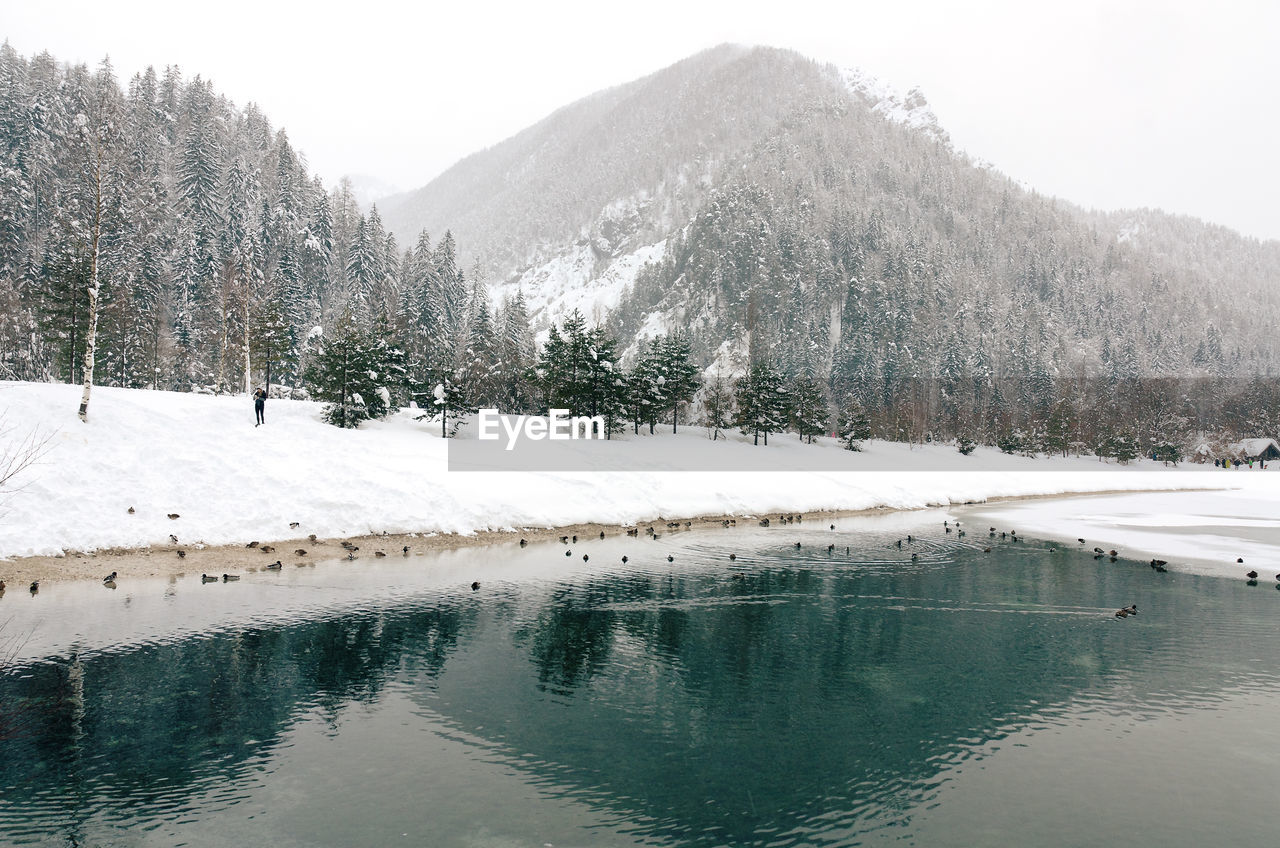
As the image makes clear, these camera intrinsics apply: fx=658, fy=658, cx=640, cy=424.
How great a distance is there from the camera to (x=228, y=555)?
89.4 ft

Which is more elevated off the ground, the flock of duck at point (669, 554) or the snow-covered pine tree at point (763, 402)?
the snow-covered pine tree at point (763, 402)

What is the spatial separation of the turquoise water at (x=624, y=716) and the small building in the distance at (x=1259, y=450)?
471 feet

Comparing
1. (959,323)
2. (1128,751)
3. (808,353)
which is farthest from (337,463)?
(959,323)

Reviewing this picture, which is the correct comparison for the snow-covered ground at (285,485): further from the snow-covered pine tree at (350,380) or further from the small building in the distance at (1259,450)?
the small building in the distance at (1259,450)

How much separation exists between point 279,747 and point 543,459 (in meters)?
39.0

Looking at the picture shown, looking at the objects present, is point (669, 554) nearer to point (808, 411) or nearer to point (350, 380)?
point (350, 380)

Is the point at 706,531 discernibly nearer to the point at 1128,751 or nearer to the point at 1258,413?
the point at 1128,751

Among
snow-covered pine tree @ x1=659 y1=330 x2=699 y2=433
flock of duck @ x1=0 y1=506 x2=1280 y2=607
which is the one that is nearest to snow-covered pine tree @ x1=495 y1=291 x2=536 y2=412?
snow-covered pine tree @ x1=659 y1=330 x2=699 y2=433

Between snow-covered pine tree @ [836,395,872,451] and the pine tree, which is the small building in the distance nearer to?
snow-covered pine tree @ [836,395,872,451]

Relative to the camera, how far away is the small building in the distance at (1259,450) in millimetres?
130125

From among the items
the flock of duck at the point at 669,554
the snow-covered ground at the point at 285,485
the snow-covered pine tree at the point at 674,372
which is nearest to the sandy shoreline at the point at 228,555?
the flock of duck at the point at 669,554

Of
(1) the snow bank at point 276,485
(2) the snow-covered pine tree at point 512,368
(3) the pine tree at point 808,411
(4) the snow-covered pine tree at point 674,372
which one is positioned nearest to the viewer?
(1) the snow bank at point 276,485

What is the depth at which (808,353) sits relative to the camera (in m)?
162

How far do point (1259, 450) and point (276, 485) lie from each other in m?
Result: 173
